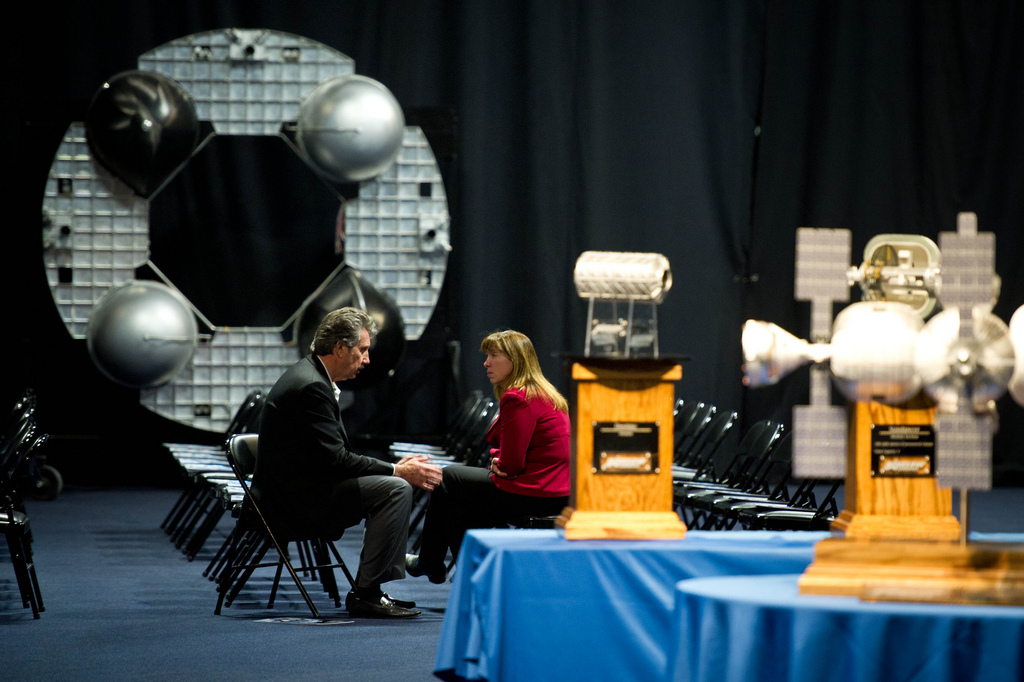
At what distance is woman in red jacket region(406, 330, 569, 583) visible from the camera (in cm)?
509

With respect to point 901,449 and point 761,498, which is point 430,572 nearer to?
point 761,498

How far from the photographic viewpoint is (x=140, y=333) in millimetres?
8672

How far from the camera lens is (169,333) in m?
8.75

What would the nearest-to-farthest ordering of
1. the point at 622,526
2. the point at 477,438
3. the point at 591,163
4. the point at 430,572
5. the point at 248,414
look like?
the point at 622,526 → the point at 430,572 → the point at 477,438 → the point at 248,414 → the point at 591,163

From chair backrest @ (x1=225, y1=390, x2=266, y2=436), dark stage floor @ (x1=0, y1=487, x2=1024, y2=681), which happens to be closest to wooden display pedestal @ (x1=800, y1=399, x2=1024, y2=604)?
dark stage floor @ (x1=0, y1=487, x2=1024, y2=681)

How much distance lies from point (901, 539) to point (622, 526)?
0.75m

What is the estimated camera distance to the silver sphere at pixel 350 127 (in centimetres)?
894

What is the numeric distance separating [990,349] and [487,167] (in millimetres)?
8311

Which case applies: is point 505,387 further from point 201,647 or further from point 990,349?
point 990,349

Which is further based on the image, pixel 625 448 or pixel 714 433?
pixel 714 433

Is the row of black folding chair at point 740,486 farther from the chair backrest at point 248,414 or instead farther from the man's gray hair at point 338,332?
the chair backrest at point 248,414

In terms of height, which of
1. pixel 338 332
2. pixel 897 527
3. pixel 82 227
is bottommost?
pixel 897 527

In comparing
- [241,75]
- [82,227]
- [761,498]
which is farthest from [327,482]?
[241,75]

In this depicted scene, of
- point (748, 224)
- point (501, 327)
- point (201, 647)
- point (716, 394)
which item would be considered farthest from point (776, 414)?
point (201, 647)
